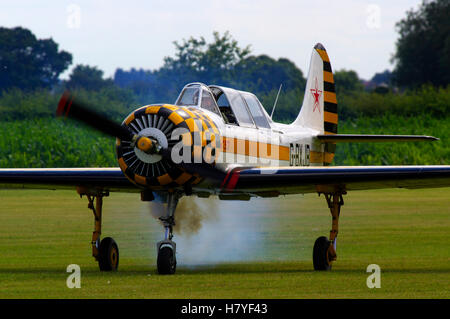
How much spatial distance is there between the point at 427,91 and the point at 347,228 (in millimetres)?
27090

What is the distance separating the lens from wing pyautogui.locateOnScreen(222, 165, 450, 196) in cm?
A: 1327

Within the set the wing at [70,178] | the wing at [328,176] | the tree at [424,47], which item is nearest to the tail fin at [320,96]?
the wing at [328,176]

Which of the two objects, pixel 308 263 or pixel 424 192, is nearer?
pixel 308 263

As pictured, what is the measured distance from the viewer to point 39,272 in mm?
13438

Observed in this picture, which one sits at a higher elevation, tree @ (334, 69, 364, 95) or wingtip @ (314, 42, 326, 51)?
tree @ (334, 69, 364, 95)

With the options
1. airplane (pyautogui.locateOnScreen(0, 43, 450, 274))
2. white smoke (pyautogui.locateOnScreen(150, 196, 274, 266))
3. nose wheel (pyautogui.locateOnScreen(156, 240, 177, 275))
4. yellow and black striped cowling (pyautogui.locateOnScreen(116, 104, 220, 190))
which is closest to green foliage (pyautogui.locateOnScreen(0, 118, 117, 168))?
→ white smoke (pyautogui.locateOnScreen(150, 196, 274, 266))

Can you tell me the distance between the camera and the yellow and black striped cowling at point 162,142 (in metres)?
12.5

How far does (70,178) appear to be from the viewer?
47.0ft

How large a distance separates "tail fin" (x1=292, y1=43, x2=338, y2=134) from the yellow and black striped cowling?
19.2ft

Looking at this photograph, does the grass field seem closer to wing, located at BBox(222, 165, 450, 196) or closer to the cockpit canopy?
wing, located at BBox(222, 165, 450, 196)

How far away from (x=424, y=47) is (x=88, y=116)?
48284mm

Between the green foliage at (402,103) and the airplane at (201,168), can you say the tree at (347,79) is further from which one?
the airplane at (201,168)

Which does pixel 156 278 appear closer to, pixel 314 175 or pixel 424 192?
pixel 314 175
